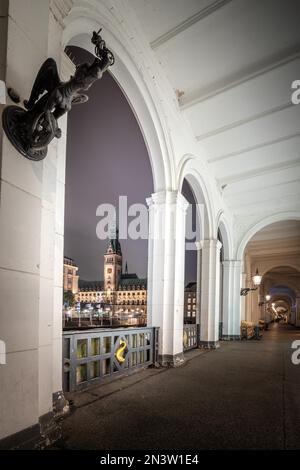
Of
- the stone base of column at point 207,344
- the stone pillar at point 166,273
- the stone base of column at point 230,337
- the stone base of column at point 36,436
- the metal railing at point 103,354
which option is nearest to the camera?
the stone base of column at point 36,436

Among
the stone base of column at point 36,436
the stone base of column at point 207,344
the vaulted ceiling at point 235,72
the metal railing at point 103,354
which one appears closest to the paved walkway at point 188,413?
the stone base of column at point 36,436

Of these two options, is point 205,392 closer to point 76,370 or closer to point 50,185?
point 76,370

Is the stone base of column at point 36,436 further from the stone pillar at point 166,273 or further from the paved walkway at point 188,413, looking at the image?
the stone pillar at point 166,273

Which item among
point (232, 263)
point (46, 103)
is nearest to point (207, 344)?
point (232, 263)

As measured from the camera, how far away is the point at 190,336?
11.1 m

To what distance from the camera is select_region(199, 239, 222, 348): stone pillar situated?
38.2 ft

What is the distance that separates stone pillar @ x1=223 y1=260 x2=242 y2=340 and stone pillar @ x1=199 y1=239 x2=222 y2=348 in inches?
152

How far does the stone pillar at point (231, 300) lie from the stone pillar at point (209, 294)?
3.87 metres

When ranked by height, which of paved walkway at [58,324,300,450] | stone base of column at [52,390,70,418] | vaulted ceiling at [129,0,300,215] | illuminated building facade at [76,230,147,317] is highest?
vaulted ceiling at [129,0,300,215]

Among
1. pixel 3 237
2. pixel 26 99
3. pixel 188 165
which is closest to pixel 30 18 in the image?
pixel 26 99

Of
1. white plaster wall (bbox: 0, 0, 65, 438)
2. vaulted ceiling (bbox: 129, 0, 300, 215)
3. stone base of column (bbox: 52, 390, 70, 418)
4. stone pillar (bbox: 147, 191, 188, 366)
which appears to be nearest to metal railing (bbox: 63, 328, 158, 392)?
stone pillar (bbox: 147, 191, 188, 366)

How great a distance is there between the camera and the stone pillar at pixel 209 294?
11648 mm

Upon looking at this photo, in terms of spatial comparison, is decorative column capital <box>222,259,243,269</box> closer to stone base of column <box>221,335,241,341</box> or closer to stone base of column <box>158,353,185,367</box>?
stone base of column <box>221,335,241,341</box>

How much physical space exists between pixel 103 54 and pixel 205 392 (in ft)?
17.8
